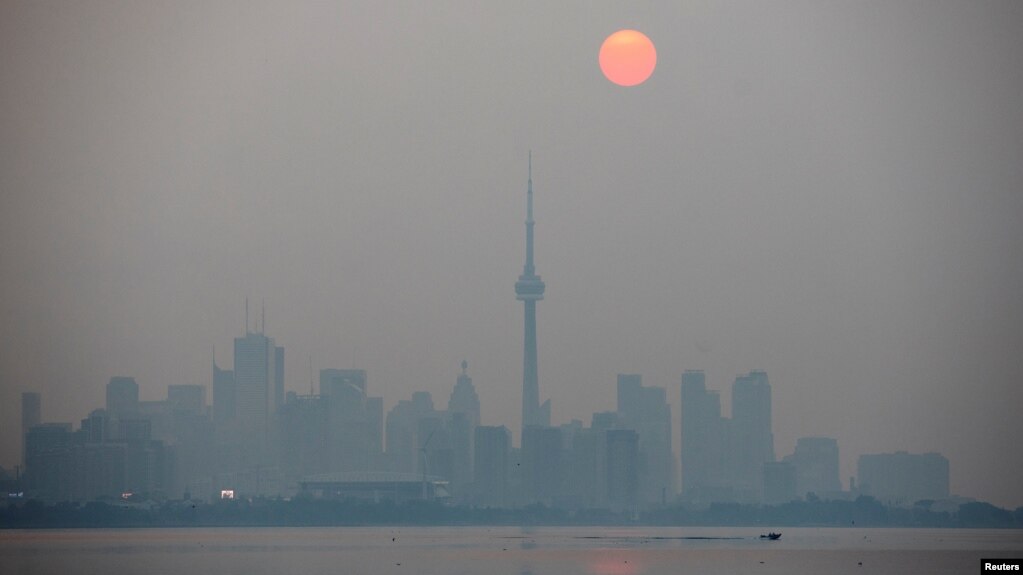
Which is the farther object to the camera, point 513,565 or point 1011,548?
point 1011,548

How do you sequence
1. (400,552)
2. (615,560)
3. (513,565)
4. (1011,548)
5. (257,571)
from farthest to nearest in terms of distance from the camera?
(1011,548) → (400,552) → (615,560) → (513,565) → (257,571)

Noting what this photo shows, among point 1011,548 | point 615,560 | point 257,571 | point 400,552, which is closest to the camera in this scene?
point 257,571

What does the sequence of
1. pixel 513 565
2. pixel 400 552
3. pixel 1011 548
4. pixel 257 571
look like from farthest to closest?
pixel 1011 548 → pixel 400 552 → pixel 513 565 → pixel 257 571

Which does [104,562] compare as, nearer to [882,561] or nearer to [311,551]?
[311,551]

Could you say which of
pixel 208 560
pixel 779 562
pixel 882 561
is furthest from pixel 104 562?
pixel 882 561

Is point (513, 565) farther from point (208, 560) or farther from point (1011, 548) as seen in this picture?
point (1011, 548)

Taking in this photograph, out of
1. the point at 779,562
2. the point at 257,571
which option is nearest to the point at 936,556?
the point at 779,562

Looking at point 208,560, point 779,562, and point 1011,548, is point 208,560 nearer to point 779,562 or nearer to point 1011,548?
point 779,562

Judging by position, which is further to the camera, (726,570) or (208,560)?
(208,560)

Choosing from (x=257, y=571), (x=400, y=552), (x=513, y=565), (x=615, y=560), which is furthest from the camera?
(x=400, y=552)
